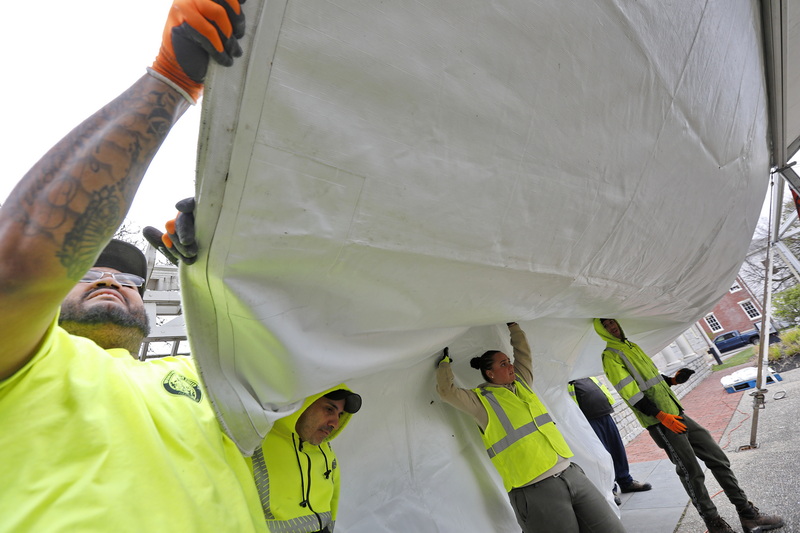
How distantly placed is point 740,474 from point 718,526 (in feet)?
4.16

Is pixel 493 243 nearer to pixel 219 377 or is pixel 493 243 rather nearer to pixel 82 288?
pixel 219 377

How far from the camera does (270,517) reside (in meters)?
1.31

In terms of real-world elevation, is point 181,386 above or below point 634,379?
above

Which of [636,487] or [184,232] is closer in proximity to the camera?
[184,232]

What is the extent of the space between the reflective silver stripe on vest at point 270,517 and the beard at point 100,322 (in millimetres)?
627

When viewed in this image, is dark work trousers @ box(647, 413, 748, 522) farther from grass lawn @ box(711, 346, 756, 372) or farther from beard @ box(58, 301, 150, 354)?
grass lawn @ box(711, 346, 756, 372)

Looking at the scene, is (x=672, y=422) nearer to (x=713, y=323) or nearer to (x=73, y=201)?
(x=73, y=201)

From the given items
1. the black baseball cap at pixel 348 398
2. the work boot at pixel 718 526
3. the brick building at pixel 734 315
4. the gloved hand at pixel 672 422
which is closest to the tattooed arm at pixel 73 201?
the black baseball cap at pixel 348 398

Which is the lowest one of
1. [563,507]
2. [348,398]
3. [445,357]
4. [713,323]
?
[563,507]

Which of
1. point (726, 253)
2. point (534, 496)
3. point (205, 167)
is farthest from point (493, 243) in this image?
point (726, 253)

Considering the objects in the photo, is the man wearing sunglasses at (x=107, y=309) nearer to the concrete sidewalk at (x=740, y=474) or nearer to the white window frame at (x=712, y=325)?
the concrete sidewalk at (x=740, y=474)

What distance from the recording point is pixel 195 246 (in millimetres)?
756

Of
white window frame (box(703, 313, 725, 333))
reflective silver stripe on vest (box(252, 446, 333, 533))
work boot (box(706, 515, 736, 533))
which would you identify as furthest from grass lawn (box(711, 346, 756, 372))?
reflective silver stripe on vest (box(252, 446, 333, 533))

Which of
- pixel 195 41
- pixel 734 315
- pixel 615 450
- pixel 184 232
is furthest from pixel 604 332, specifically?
pixel 734 315
